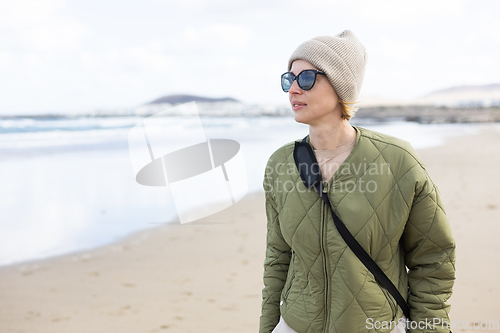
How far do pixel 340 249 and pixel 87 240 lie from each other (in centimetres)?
569

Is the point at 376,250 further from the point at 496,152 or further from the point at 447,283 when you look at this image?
the point at 496,152

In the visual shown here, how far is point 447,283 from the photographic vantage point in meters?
1.46

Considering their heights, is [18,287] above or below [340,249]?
below

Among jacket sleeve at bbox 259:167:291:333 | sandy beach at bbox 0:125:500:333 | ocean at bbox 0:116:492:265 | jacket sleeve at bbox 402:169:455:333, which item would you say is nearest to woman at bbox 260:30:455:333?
jacket sleeve at bbox 402:169:455:333

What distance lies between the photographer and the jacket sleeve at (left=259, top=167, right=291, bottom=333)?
1.73 meters

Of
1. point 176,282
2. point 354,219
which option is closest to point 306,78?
point 354,219

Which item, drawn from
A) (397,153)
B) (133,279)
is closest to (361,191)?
(397,153)

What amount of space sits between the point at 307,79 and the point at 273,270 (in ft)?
2.83

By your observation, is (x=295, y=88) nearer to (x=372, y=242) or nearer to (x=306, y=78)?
(x=306, y=78)

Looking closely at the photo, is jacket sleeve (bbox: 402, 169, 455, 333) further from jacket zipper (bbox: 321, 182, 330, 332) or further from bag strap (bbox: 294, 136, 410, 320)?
jacket zipper (bbox: 321, 182, 330, 332)

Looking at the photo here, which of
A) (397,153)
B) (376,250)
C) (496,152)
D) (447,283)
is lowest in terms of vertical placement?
(496,152)

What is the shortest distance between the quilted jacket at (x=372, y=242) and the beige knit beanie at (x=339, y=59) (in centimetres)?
19

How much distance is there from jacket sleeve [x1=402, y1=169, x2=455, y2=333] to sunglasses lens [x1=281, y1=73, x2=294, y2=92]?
0.62m

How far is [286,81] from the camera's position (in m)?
1.57
